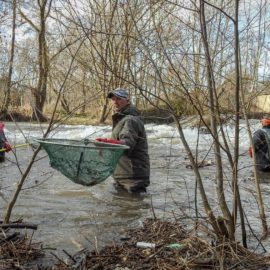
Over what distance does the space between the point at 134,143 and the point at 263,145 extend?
425cm

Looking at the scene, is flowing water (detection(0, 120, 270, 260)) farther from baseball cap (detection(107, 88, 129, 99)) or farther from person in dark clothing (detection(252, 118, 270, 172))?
baseball cap (detection(107, 88, 129, 99))

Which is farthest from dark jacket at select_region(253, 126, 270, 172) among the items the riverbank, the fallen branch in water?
the fallen branch in water

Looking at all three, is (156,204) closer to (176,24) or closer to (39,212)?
(39,212)

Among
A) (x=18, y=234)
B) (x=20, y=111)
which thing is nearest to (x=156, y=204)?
(x=18, y=234)

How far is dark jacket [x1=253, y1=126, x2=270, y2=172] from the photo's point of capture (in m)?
9.38

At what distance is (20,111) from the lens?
26.5 m

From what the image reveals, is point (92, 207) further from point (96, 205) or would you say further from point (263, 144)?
point (263, 144)

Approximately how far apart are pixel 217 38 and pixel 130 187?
2809 millimetres

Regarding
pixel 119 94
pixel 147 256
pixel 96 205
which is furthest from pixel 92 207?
pixel 147 256

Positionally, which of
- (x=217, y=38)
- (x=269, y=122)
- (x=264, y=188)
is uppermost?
(x=217, y=38)

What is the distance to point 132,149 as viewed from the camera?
6527 mm

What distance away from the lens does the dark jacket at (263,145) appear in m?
9.38

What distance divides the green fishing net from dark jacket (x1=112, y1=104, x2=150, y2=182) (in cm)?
88

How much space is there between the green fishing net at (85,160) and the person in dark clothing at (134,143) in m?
0.86
